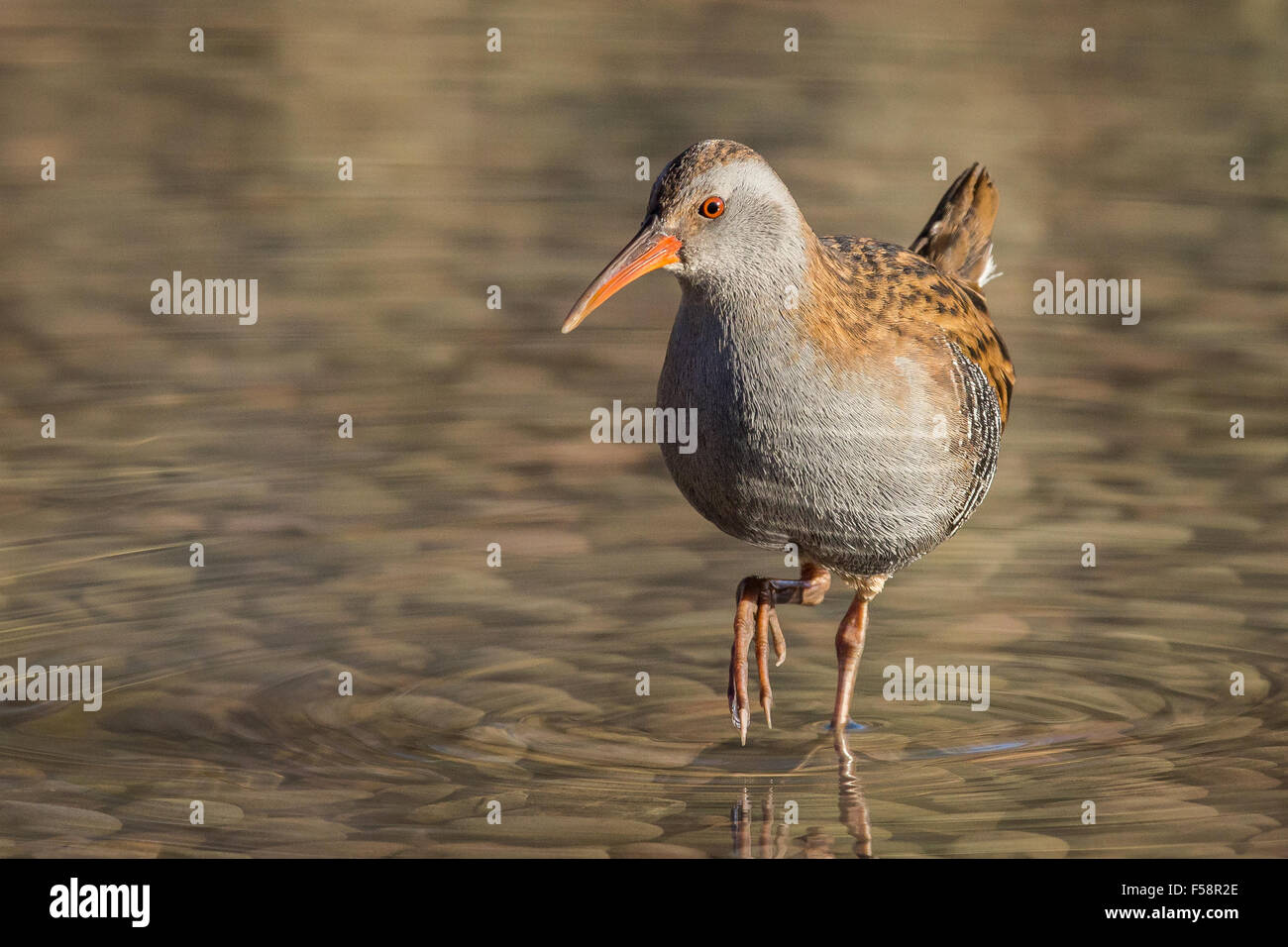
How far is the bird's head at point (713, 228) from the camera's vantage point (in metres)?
5.84

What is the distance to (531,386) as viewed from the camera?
985 centimetres

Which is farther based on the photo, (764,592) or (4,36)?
(4,36)

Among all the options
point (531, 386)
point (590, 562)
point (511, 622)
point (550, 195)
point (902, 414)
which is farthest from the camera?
point (550, 195)

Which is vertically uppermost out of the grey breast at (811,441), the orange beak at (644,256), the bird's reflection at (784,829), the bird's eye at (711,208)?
the bird's eye at (711,208)

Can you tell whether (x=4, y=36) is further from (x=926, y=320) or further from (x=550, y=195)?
(x=926, y=320)

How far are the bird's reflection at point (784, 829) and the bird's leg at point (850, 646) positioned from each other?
0.47m

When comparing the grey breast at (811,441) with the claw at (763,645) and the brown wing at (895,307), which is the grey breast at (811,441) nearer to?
the brown wing at (895,307)

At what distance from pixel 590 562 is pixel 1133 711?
229 centimetres

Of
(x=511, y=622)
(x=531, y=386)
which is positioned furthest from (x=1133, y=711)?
(x=531, y=386)

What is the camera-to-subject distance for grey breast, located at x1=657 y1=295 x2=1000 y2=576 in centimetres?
591

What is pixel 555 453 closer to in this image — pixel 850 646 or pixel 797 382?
pixel 850 646

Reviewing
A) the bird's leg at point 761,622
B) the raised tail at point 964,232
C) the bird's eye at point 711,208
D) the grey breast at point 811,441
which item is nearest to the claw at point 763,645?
the bird's leg at point 761,622

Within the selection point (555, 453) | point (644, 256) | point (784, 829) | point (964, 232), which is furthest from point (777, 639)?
point (555, 453)

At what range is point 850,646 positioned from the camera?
686 cm
